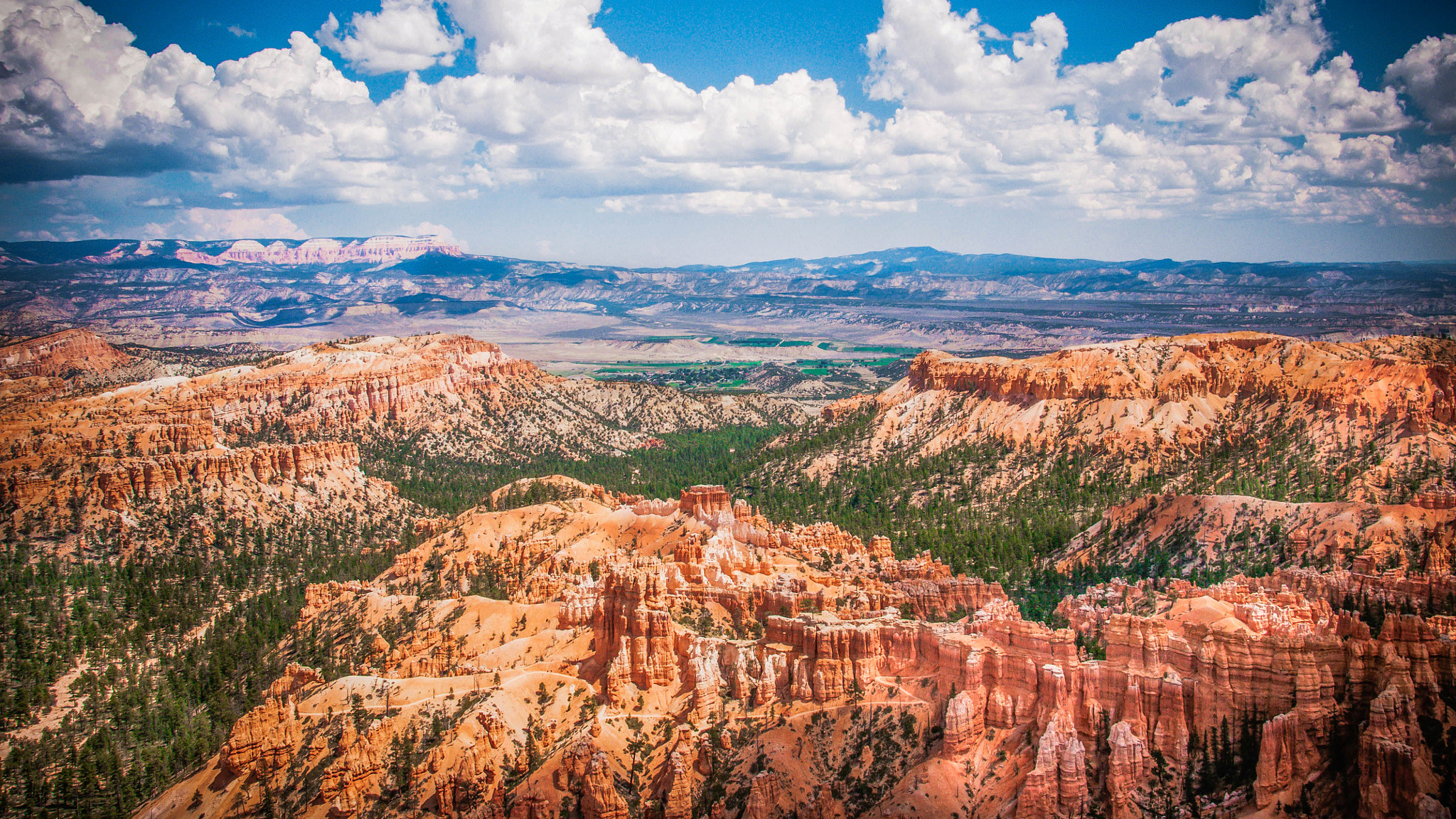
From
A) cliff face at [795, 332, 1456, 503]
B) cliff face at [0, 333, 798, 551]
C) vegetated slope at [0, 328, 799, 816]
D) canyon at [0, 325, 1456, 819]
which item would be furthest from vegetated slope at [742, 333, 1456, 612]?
cliff face at [0, 333, 798, 551]

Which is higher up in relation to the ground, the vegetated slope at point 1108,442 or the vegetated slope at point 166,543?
the vegetated slope at point 1108,442

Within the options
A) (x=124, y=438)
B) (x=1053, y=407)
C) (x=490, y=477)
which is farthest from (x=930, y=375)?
(x=124, y=438)

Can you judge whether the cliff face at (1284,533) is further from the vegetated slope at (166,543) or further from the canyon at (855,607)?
the vegetated slope at (166,543)

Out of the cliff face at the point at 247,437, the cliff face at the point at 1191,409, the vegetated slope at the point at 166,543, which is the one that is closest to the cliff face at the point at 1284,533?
the cliff face at the point at 1191,409

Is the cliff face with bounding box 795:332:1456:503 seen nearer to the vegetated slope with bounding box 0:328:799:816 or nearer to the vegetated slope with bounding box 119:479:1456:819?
the vegetated slope with bounding box 119:479:1456:819

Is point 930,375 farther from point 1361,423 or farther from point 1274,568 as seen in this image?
point 1274,568
